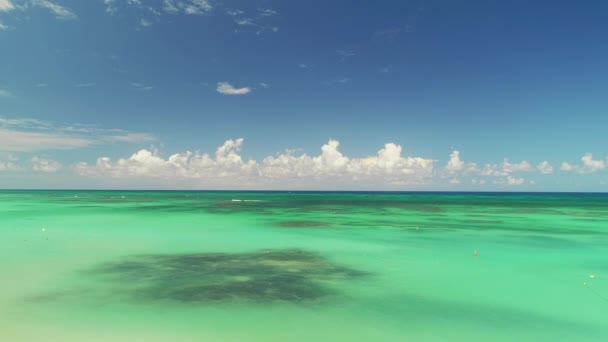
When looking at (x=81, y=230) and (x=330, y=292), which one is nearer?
(x=330, y=292)

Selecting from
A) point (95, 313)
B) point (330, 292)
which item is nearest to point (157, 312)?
point (95, 313)

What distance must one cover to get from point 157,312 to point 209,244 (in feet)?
39.1

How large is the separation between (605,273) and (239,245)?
18004 mm

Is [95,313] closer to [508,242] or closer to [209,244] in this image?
[209,244]

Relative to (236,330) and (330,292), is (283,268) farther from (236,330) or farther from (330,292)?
(236,330)

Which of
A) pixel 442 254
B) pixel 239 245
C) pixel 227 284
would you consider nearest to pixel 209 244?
pixel 239 245

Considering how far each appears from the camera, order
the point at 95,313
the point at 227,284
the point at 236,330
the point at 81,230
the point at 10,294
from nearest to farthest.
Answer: the point at 236,330 → the point at 95,313 → the point at 10,294 → the point at 227,284 → the point at 81,230

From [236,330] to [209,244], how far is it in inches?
530

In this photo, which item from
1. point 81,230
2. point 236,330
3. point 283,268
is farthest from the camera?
point 81,230

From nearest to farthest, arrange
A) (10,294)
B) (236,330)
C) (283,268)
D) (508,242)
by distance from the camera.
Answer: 1. (236,330)
2. (10,294)
3. (283,268)
4. (508,242)

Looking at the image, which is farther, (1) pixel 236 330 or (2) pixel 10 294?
(2) pixel 10 294

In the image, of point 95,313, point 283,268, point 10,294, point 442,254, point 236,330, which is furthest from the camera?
point 442,254

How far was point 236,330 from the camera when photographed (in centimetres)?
970

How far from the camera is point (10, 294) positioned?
1235cm
